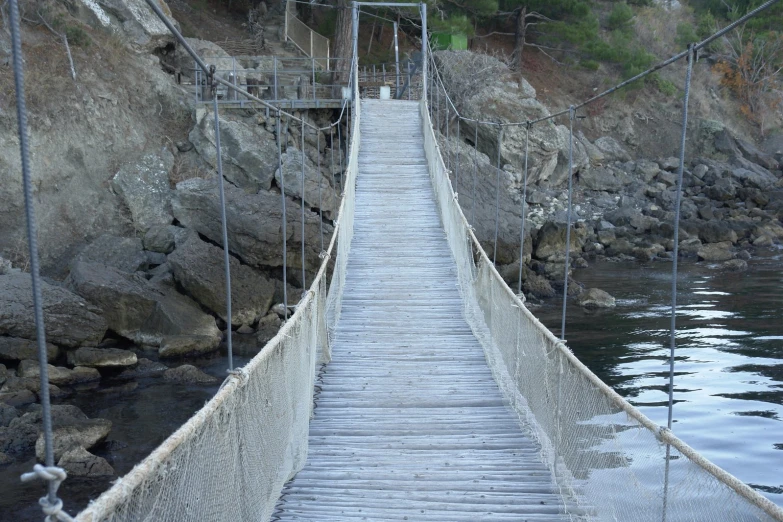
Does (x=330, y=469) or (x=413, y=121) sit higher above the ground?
(x=413, y=121)

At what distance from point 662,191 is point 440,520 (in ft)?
52.0

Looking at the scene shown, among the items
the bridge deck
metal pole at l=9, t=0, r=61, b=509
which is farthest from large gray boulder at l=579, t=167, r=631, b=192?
metal pole at l=9, t=0, r=61, b=509

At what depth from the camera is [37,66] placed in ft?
40.2

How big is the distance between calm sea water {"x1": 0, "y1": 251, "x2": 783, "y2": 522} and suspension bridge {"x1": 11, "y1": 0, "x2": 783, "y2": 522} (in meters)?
1.98

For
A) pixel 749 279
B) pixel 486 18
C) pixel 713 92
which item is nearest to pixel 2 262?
pixel 749 279

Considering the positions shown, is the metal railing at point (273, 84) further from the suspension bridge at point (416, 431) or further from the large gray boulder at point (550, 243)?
the suspension bridge at point (416, 431)

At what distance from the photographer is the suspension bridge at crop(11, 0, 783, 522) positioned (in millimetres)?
2104

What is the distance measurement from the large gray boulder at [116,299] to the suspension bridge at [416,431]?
2.75 metres

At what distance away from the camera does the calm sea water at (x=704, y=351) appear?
6410mm

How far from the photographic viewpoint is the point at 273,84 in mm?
14250

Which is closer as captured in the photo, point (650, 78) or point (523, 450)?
point (523, 450)

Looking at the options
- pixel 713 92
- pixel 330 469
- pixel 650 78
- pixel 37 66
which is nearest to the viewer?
pixel 330 469

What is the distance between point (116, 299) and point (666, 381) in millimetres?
5521

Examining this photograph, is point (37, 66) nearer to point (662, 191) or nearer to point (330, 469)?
point (330, 469)
